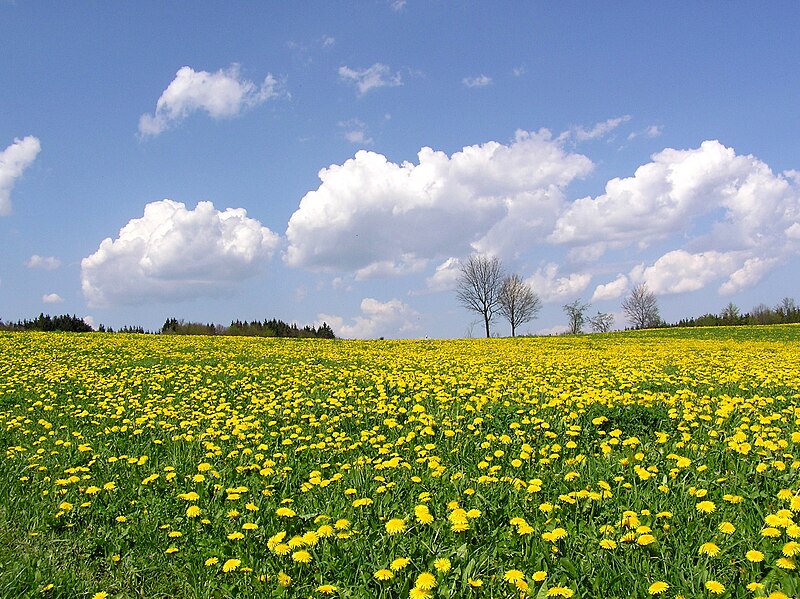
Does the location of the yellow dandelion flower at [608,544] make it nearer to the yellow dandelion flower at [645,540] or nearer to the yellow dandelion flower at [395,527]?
the yellow dandelion flower at [645,540]

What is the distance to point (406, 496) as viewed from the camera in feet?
15.2

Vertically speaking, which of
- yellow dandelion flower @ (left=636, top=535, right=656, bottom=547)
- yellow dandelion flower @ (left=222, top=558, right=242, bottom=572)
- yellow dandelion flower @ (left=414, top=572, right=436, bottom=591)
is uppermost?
yellow dandelion flower @ (left=636, top=535, right=656, bottom=547)

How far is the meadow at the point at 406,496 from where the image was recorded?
331 centimetres

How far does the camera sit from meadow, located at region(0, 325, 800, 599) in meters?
3.31

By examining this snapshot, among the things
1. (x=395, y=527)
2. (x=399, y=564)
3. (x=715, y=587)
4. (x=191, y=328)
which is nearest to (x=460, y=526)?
(x=395, y=527)

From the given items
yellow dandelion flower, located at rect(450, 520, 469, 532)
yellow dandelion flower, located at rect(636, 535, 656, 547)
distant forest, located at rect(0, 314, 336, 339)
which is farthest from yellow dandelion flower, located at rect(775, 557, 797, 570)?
distant forest, located at rect(0, 314, 336, 339)

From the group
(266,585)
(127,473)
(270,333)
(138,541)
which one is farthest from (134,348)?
(270,333)

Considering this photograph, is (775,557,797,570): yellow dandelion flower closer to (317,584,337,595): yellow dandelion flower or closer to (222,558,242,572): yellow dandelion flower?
(317,584,337,595): yellow dandelion flower

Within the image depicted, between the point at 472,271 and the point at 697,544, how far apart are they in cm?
6041

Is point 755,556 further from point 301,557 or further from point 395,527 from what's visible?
point 301,557

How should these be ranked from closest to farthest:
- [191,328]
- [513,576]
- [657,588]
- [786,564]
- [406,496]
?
[657,588] → [786,564] → [513,576] → [406,496] → [191,328]

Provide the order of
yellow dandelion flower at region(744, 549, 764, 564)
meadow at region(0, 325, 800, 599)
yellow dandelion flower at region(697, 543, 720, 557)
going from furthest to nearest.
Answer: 1. meadow at region(0, 325, 800, 599)
2. yellow dandelion flower at region(697, 543, 720, 557)
3. yellow dandelion flower at region(744, 549, 764, 564)

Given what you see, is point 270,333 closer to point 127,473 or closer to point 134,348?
point 134,348

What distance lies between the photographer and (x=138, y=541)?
14.3ft
